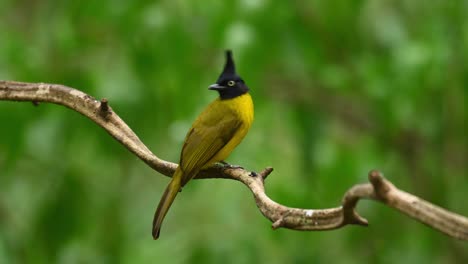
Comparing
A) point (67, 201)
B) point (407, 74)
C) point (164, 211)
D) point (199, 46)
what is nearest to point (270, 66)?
point (199, 46)

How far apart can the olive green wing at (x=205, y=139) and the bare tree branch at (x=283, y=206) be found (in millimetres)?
82

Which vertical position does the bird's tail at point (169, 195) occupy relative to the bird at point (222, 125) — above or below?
below

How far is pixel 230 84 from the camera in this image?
3848 mm

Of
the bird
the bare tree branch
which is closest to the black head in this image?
the bird

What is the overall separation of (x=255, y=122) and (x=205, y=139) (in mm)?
1229

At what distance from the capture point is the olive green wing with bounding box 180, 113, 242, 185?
3.27m

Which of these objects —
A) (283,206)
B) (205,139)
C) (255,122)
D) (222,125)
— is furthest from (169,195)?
(255,122)

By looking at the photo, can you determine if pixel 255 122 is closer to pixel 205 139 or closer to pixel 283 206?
pixel 205 139

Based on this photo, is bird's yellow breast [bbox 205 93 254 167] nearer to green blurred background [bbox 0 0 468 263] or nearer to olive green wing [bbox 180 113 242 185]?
olive green wing [bbox 180 113 242 185]

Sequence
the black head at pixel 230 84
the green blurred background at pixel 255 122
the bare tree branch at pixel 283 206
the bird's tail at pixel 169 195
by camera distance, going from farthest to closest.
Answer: the green blurred background at pixel 255 122, the black head at pixel 230 84, the bird's tail at pixel 169 195, the bare tree branch at pixel 283 206

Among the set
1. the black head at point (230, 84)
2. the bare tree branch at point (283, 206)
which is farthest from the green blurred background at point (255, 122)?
the bare tree branch at point (283, 206)

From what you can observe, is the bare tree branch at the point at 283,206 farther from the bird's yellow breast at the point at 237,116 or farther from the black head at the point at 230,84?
the black head at the point at 230,84

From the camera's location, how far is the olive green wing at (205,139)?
327cm

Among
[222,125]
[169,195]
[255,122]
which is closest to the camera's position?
[169,195]
